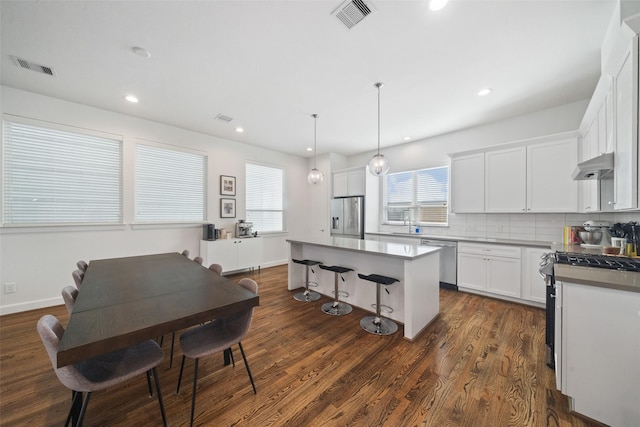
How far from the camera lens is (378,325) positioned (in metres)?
2.76

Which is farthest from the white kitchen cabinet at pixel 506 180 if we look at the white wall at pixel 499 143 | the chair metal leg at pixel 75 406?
the chair metal leg at pixel 75 406

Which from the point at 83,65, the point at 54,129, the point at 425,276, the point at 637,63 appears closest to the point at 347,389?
the point at 425,276

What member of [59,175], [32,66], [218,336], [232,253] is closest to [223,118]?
[32,66]

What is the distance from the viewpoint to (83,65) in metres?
2.60

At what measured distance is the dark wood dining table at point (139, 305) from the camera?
1163 millimetres

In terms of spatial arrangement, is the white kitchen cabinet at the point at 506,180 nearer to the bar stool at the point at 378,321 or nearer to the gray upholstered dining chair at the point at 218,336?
the bar stool at the point at 378,321

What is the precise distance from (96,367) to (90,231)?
329 centimetres

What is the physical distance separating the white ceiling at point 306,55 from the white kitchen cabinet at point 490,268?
87.1 inches

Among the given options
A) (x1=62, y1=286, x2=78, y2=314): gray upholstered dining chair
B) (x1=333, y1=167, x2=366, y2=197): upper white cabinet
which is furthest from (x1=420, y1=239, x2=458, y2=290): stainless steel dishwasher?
(x1=62, y1=286, x2=78, y2=314): gray upholstered dining chair

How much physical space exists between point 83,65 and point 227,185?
283cm

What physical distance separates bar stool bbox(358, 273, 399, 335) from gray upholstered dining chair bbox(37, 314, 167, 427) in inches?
79.5

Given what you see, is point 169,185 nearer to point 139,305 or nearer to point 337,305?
point 139,305

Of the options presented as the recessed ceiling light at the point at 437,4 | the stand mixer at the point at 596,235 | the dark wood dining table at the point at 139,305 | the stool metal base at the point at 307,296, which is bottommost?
the stool metal base at the point at 307,296

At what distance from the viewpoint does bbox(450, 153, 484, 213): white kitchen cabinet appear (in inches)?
159
